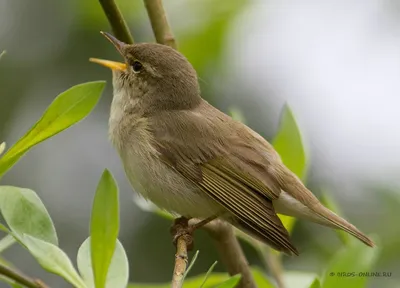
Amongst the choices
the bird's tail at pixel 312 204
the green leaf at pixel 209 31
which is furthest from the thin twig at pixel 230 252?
the green leaf at pixel 209 31

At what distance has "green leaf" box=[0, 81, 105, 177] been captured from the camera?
5.90 ft

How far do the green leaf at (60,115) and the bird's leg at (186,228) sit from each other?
1019 millimetres

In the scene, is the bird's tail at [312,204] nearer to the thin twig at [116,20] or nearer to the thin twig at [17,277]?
the thin twig at [116,20]

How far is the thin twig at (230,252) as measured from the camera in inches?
102

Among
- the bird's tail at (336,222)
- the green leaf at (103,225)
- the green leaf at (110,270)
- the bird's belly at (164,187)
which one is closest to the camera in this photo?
the green leaf at (103,225)

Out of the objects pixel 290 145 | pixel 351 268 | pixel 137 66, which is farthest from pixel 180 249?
pixel 137 66

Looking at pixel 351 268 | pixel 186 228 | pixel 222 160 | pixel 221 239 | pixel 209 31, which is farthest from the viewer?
pixel 209 31

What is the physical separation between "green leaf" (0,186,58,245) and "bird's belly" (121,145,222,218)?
126cm

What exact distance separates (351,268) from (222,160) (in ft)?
4.09

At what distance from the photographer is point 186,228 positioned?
9.68ft

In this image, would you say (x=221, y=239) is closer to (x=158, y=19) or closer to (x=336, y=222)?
(x=336, y=222)

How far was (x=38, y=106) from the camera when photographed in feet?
18.7

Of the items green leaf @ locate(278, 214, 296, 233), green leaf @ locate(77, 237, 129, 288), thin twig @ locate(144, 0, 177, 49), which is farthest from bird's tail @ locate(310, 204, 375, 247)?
green leaf @ locate(77, 237, 129, 288)

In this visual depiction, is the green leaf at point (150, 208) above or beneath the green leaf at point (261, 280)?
above
